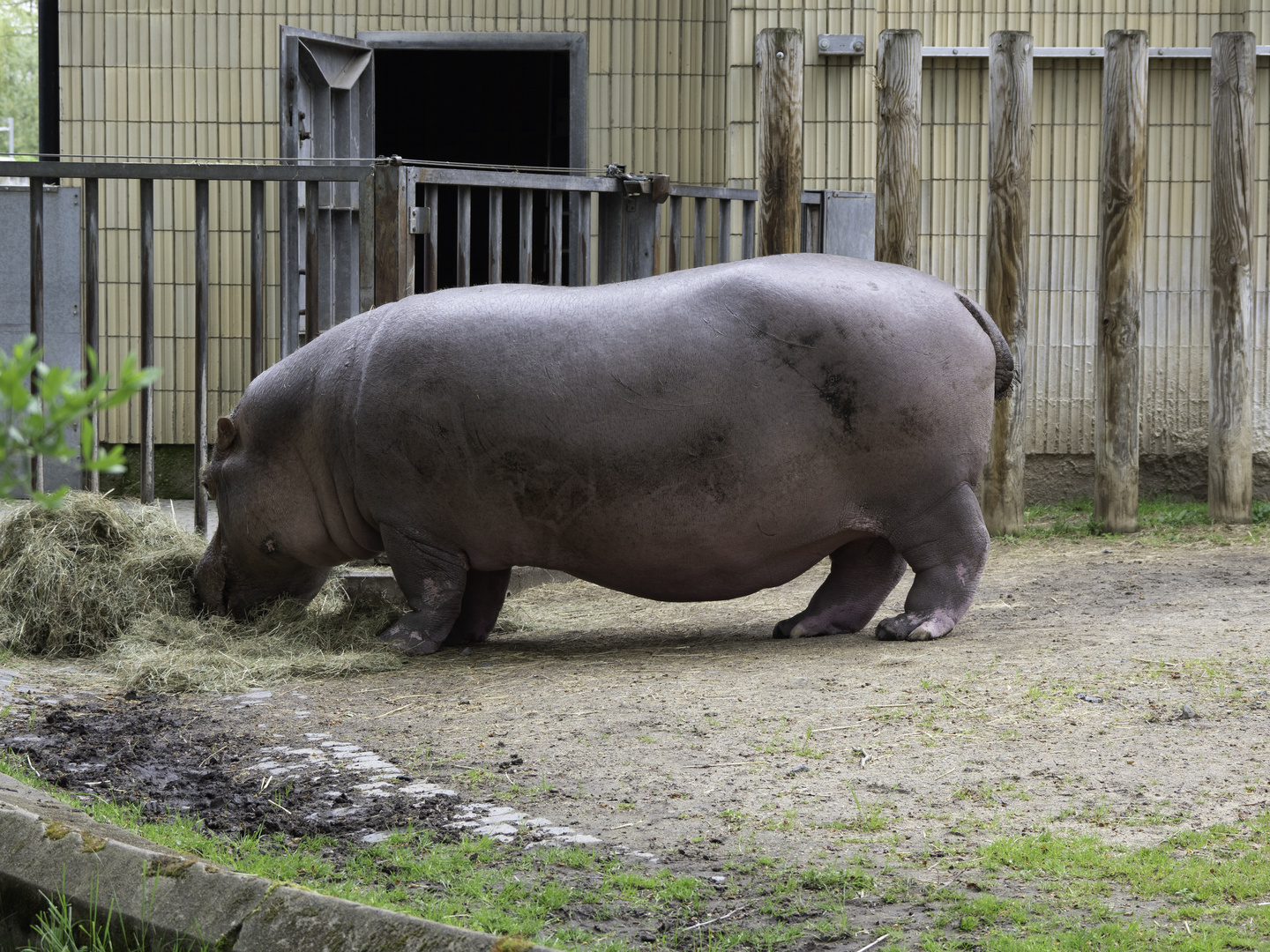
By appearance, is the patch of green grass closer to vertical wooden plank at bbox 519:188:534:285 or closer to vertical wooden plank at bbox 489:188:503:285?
vertical wooden plank at bbox 519:188:534:285

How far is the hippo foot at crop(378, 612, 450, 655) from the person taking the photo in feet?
18.4

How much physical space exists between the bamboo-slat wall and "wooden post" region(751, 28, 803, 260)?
1424 mm

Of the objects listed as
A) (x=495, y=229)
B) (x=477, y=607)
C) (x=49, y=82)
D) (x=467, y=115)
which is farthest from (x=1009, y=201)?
(x=467, y=115)

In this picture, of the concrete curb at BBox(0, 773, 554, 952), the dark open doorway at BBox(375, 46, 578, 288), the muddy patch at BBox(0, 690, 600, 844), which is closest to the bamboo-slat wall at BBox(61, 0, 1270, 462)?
the dark open doorway at BBox(375, 46, 578, 288)

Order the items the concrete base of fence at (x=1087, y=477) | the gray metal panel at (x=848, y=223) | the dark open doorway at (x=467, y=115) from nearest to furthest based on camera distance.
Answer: the gray metal panel at (x=848, y=223), the concrete base of fence at (x=1087, y=477), the dark open doorway at (x=467, y=115)

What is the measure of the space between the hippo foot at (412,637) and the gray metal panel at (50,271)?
13.8 ft

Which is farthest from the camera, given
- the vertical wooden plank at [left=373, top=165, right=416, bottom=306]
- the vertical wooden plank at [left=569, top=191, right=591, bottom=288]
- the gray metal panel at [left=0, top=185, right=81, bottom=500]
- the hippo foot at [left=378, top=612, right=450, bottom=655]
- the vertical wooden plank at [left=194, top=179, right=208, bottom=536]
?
the gray metal panel at [left=0, top=185, right=81, bottom=500]

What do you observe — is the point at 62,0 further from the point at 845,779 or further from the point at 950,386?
the point at 845,779

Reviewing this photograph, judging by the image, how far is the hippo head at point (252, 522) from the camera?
5.75m

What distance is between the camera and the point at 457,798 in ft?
11.6

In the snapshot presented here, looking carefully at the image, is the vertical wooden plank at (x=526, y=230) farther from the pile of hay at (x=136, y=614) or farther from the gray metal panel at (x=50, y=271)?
the gray metal panel at (x=50, y=271)

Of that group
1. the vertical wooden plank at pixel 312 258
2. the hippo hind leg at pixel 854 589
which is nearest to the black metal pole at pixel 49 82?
the vertical wooden plank at pixel 312 258

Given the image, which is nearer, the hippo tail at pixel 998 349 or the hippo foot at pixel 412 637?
the hippo tail at pixel 998 349

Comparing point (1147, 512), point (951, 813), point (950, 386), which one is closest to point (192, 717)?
point (951, 813)
